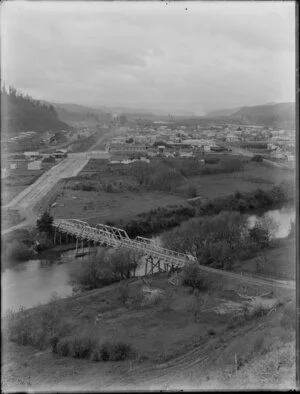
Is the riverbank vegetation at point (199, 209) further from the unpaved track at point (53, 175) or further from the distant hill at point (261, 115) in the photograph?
the unpaved track at point (53, 175)

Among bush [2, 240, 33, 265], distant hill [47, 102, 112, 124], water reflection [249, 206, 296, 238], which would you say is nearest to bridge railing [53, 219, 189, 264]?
bush [2, 240, 33, 265]

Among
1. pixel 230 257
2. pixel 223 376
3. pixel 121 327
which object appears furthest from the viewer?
pixel 230 257

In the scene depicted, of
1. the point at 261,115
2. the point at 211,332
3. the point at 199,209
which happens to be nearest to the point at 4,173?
the point at 211,332

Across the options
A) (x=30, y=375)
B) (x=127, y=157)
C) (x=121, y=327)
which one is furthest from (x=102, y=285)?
(x=30, y=375)

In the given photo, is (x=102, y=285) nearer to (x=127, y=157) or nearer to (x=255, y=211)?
(x=127, y=157)

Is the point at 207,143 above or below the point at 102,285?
above

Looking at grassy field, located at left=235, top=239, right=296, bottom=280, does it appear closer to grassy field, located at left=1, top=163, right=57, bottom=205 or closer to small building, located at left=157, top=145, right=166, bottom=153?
small building, located at left=157, top=145, right=166, bottom=153
